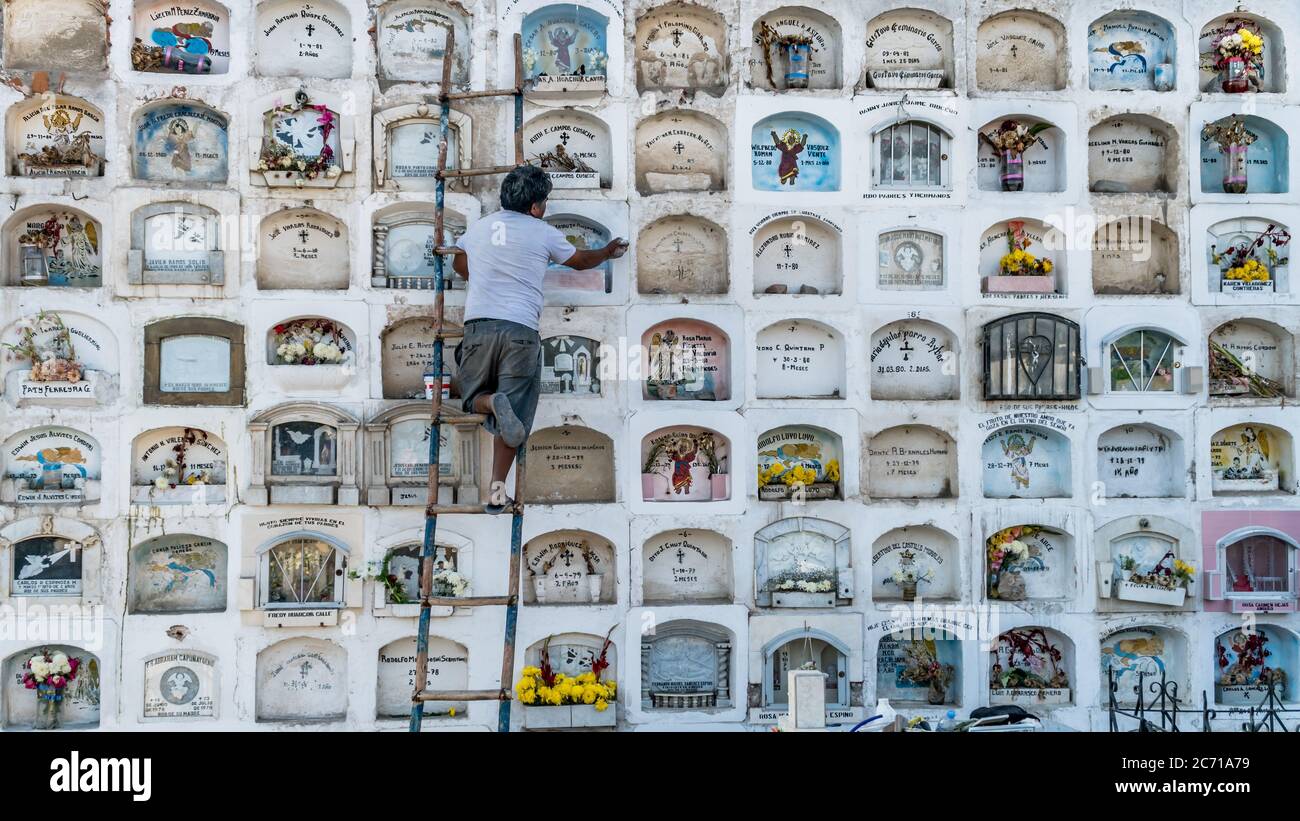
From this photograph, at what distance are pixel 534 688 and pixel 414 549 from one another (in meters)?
0.93

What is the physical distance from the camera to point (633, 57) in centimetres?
643

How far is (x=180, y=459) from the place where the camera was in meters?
6.22

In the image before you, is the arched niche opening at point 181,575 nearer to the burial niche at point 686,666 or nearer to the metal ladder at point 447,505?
the metal ladder at point 447,505

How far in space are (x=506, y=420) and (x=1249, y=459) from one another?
4045 mm

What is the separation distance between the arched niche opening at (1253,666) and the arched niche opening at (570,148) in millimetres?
4089

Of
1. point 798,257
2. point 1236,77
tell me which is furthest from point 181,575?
point 1236,77

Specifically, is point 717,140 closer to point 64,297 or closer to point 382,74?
point 382,74

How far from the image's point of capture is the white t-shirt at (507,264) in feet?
18.7

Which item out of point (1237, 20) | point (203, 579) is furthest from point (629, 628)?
point (1237, 20)

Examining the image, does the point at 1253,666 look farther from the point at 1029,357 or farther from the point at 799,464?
the point at 799,464

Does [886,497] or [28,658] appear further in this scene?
[886,497]

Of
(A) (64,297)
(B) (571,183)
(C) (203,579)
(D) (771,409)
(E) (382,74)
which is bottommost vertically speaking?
(C) (203,579)

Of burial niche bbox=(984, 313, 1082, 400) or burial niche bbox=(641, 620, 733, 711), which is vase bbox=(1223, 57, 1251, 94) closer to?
burial niche bbox=(984, 313, 1082, 400)

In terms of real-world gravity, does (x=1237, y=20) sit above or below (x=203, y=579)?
above
